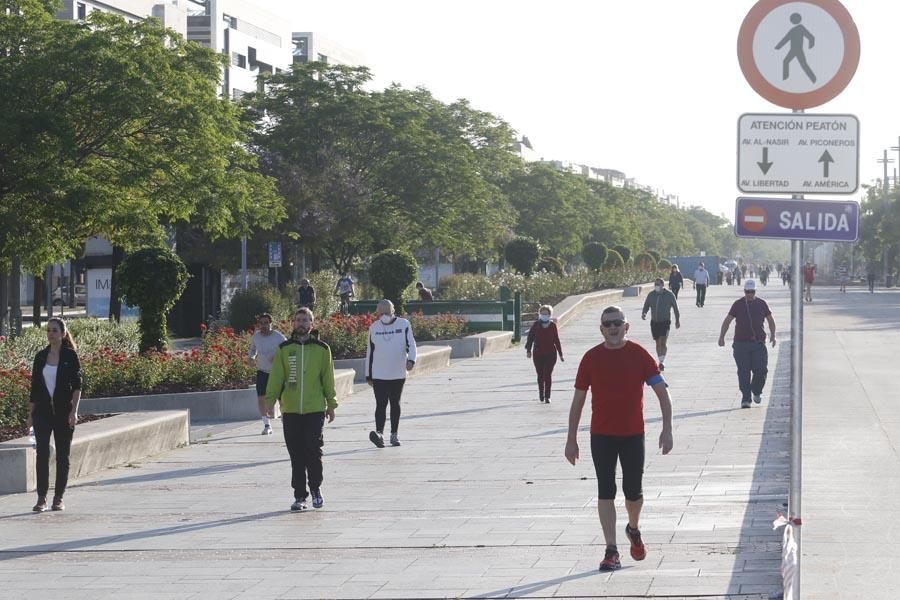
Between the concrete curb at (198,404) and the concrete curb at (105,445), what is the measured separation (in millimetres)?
2485

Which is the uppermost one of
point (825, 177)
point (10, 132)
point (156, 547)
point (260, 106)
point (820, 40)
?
point (260, 106)

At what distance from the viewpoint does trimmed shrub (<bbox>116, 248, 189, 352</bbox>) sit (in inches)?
881

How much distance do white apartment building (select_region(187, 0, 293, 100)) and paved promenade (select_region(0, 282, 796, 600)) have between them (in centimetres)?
6884

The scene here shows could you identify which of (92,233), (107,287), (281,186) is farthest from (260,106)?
(92,233)

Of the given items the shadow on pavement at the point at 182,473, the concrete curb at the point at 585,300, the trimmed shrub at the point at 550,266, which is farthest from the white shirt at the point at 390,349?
the trimmed shrub at the point at 550,266

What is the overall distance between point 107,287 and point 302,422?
90.6ft

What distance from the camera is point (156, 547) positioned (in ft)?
33.0

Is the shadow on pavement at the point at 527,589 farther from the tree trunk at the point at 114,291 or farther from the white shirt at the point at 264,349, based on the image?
the tree trunk at the point at 114,291

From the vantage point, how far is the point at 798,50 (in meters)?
6.39

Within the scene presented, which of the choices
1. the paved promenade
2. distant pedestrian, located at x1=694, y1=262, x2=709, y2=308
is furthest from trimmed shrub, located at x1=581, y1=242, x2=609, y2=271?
the paved promenade

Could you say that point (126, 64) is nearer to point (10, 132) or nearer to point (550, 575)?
point (10, 132)

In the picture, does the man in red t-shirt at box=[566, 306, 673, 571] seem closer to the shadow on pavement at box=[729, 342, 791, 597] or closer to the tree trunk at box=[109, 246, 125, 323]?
the shadow on pavement at box=[729, 342, 791, 597]

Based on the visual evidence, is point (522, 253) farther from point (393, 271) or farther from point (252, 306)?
point (393, 271)

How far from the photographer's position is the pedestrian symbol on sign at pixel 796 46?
251 inches
